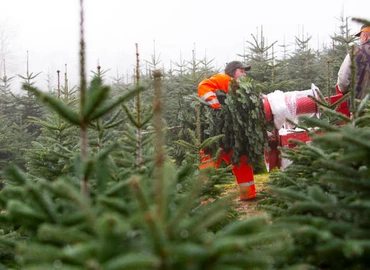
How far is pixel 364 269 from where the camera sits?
1605mm

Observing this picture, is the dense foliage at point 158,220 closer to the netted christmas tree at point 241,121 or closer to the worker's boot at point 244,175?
the netted christmas tree at point 241,121

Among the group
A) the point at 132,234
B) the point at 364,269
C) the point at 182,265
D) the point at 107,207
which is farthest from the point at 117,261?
the point at 364,269

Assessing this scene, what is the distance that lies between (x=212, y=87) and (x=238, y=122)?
790 mm

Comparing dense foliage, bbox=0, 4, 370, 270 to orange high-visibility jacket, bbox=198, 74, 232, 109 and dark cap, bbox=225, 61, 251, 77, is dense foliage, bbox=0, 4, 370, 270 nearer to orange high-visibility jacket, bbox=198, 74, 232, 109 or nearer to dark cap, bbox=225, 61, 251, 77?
orange high-visibility jacket, bbox=198, 74, 232, 109

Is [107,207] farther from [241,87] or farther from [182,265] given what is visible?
[241,87]

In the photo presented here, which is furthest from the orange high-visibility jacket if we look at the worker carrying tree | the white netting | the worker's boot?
the worker's boot

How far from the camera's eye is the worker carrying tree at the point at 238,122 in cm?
615

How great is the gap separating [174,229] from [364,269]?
832 millimetres

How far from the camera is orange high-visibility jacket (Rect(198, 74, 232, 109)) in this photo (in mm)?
6340

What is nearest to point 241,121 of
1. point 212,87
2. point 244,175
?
point 212,87

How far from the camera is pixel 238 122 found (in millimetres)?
6145

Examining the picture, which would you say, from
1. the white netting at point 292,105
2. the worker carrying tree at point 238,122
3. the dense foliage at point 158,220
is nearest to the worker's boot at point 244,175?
the worker carrying tree at point 238,122

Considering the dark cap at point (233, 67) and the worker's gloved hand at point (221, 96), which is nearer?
the worker's gloved hand at point (221, 96)

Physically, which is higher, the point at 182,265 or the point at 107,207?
the point at 107,207
